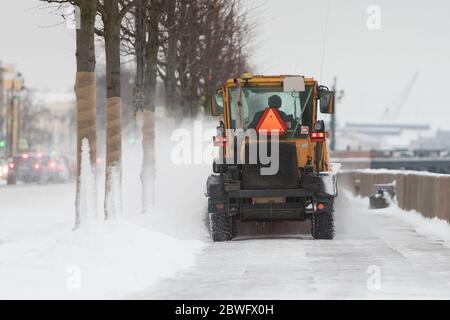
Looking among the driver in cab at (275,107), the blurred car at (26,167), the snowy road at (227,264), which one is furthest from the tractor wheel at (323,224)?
the blurred car at (26,167)

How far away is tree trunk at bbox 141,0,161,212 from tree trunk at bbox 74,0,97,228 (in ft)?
27.0

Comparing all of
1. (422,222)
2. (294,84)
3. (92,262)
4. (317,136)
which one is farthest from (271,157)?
(422,222)

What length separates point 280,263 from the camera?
14742mm

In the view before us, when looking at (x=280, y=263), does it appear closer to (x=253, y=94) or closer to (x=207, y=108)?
(x=253, y=94)

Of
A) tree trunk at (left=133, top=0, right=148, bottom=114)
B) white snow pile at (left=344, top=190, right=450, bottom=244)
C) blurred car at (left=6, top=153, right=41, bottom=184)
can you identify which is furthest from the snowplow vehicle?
blurred car at (left=6, top=153, right=41, bottom=184)

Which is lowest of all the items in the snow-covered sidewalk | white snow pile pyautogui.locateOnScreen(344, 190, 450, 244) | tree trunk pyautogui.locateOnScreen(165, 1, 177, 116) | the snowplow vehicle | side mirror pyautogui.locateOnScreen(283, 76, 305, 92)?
white snow pile pyautogui.locateOnScreen(344, 190, 450, 244)

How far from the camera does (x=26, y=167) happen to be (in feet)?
182

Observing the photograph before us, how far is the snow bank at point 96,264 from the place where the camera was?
1153 cm

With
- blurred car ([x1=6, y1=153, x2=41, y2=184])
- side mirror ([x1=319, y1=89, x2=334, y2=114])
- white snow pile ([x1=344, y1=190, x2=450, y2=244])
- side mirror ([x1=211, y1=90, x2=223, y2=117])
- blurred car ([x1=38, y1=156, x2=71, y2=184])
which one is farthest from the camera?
blurred car ([x1=38, y1=156, x2=71, y2=184])

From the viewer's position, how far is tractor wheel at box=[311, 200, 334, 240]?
746 inches

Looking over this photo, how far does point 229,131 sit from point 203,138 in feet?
73.4

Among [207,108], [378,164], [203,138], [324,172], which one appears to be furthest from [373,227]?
[378,164]

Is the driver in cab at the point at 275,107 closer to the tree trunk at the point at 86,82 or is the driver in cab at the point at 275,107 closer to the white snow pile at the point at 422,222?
the tree trunk at the point at 86,82

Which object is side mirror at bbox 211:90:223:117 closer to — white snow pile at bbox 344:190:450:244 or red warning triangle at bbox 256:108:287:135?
red warning triangle at bbox 256:108:287:135
